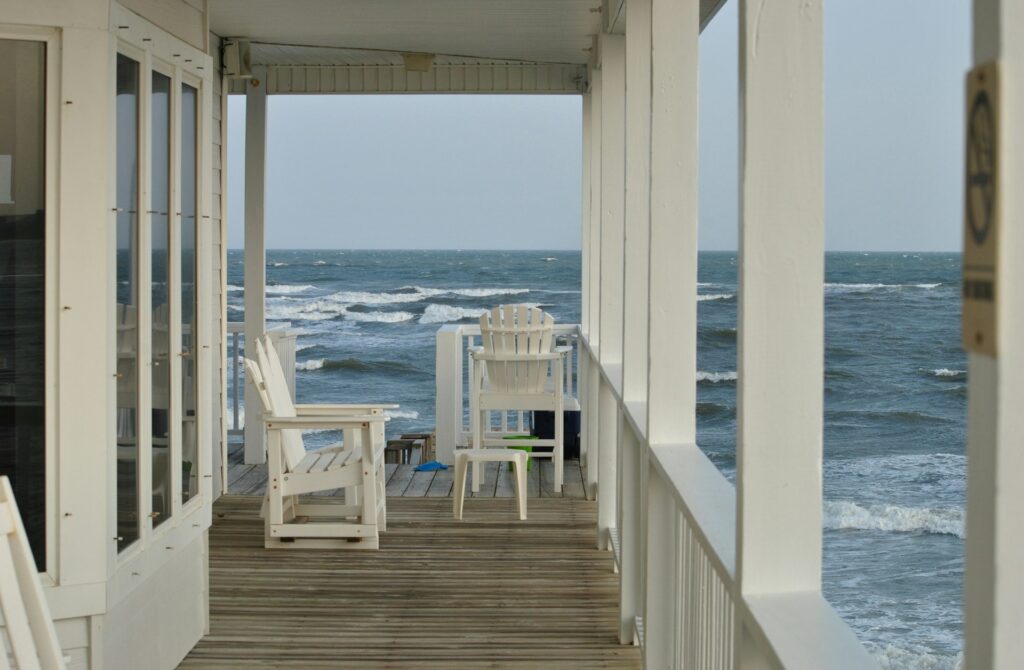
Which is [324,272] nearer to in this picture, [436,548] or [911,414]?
[911,414]

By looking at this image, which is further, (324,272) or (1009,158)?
(324,272)

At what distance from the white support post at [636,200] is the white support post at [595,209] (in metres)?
2.53

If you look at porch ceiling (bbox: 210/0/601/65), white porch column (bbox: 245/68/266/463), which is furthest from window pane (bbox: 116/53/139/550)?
white porch column (bbox: 245/68/266/463)

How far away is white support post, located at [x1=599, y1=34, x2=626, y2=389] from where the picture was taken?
20.2ft

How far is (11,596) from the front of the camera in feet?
8.46

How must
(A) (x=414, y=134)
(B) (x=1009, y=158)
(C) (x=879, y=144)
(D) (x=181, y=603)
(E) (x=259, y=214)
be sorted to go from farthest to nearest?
(A) (x=414, y=134)
(C) (x=879, y=144)
(E) (x=259, y=214)
(D) (x=181, y=603)
(B) (x=1009, y=158)

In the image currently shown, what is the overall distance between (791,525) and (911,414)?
67.1 feet

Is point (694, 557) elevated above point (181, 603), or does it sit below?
above

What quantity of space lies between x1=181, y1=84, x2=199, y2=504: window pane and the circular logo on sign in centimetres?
376

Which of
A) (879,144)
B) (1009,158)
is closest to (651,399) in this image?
(1009,158)

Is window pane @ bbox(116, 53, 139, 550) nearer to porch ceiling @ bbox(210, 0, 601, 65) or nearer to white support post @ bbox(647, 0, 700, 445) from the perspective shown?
white support post @ bbox(647, 0, 700, 445)

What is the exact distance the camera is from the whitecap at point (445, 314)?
33.8 m

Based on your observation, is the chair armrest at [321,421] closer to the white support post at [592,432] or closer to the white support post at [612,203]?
the white support post at [612,203]

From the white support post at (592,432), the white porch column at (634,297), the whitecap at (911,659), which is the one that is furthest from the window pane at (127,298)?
the whitecap at (911,659)
